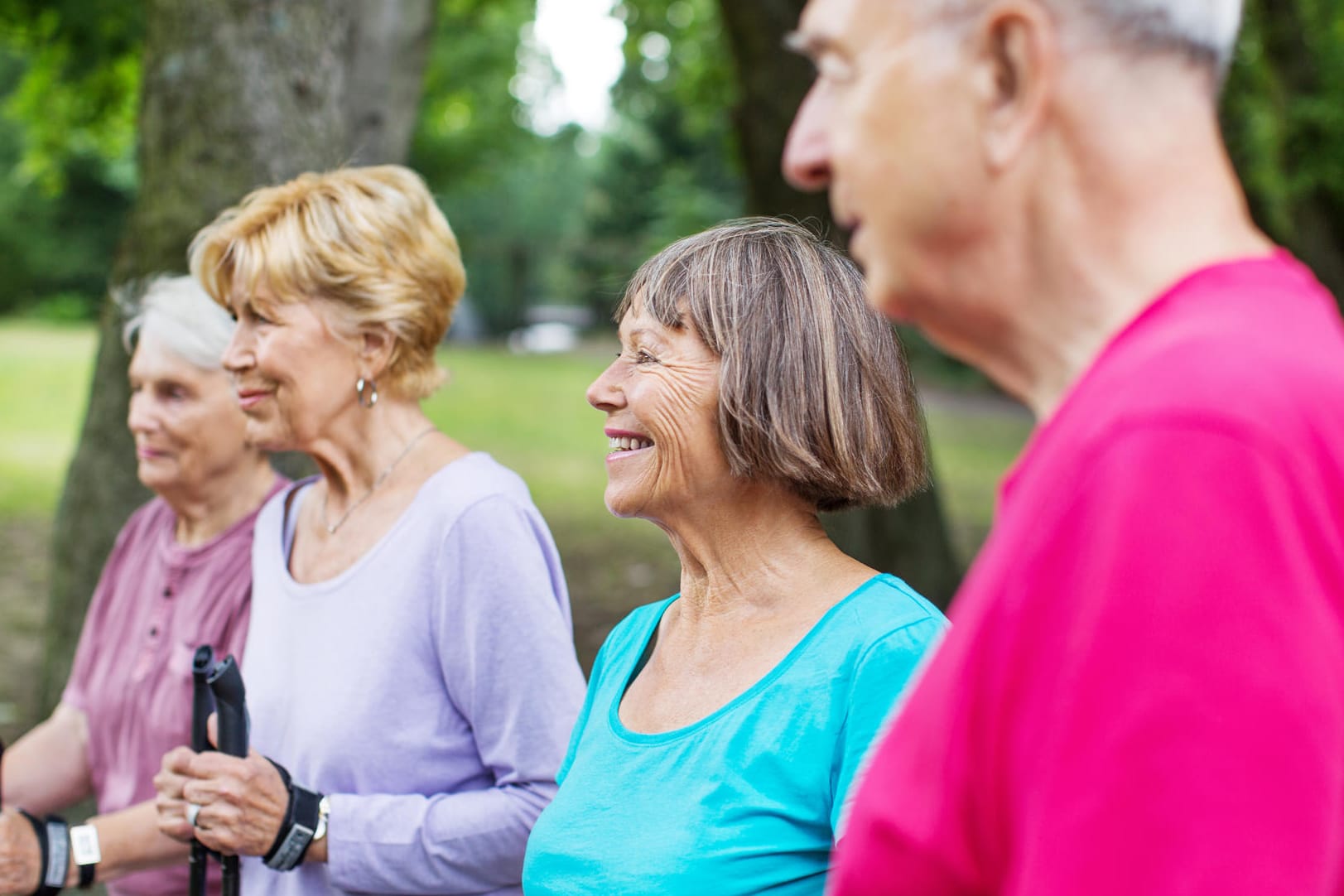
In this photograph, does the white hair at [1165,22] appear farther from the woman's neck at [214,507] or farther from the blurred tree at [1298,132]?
the blurred tree at [1298,132]

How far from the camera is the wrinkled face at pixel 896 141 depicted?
3.02ft

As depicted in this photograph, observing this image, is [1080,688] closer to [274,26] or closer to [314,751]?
[314,751]

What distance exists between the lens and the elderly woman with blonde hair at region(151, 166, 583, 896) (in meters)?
2.55

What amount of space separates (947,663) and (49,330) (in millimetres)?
33510

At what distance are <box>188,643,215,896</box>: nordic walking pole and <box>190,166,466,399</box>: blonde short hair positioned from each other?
2.35 feet

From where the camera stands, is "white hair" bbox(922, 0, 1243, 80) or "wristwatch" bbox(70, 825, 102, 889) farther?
"wristwatch" bbox(70, 825, 102, 889)

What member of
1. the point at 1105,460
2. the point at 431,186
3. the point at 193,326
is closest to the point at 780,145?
the point at 193,326

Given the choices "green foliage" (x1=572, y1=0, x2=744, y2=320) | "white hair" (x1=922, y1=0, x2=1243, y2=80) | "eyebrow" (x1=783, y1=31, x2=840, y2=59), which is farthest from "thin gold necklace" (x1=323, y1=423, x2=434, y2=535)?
"green foliage" (x1=572, y1=0, x2=744, y2=320)

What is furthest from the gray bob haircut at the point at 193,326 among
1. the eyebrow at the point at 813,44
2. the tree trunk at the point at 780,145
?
the tree trunk at the point at 780,145

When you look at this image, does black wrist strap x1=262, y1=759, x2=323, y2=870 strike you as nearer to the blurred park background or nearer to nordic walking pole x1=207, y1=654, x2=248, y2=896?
nordic walking pole x1=207, y1=654, x2=248, y2=896

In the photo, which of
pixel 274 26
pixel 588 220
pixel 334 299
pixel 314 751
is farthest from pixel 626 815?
pixel 588 220

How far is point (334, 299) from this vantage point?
288 cm

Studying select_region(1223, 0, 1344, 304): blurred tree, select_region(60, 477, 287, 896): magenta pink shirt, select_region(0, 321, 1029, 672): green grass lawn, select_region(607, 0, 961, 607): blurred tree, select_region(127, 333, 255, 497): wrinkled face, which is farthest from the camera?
select_region(1223, 0, 1344, 304): blurred tree

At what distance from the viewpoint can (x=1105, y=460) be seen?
2.64 ft
